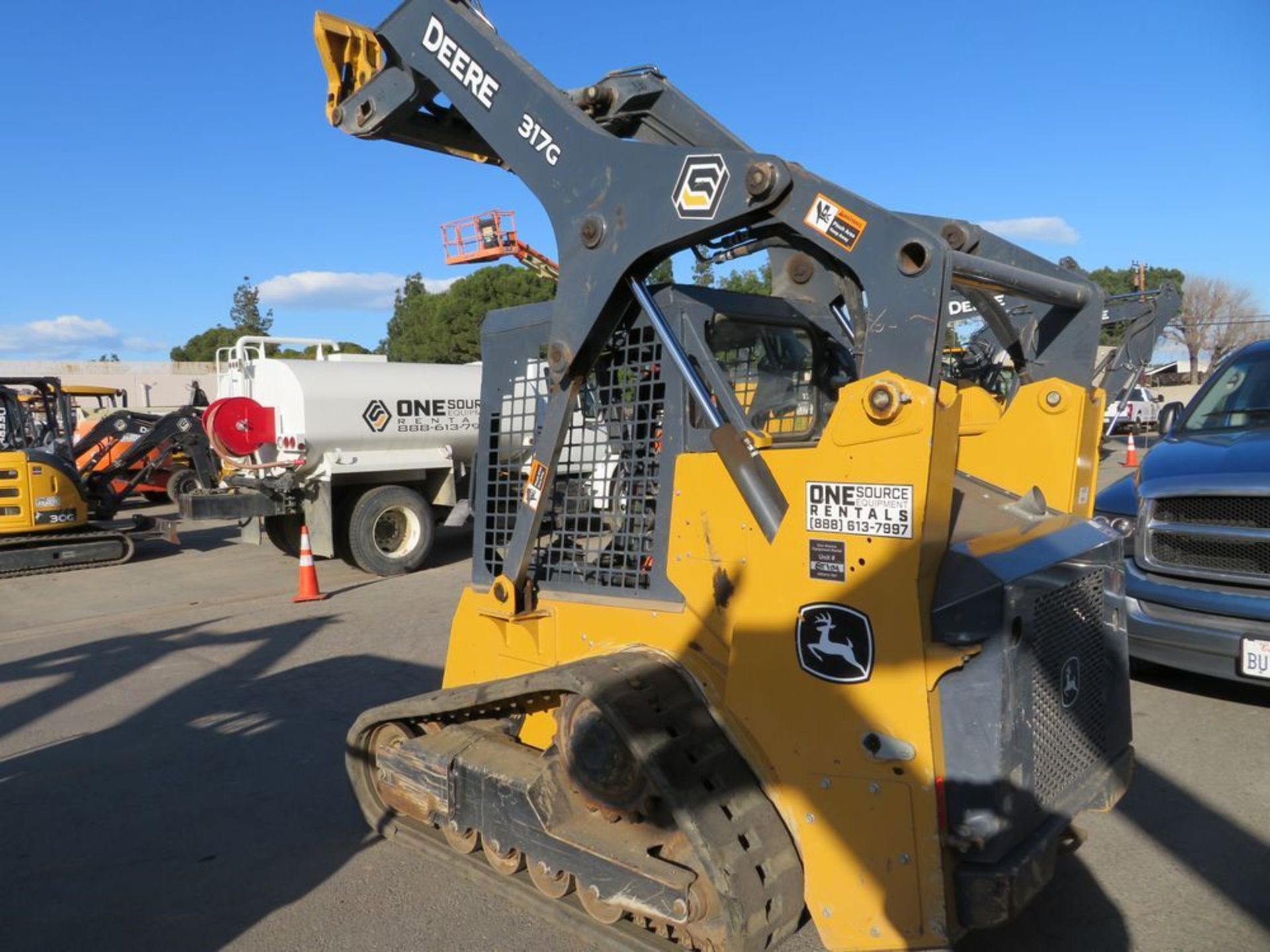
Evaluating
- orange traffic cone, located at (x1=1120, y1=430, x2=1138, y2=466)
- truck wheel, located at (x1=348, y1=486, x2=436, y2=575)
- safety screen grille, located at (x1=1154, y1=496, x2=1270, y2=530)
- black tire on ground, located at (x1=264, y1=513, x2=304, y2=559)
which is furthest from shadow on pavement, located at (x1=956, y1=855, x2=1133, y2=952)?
orange traffic cone, located at (x1=1120, y1=430, x2=1138, y2=466)

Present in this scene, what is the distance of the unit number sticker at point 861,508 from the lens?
2.49 metres

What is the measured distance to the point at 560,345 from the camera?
3.46 metres

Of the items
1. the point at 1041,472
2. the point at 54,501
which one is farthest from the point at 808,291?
the point at 54,501

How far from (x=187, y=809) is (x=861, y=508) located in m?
3.89

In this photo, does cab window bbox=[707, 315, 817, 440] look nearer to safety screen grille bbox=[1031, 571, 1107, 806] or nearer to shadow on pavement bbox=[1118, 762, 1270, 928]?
safety screen grille bbox=[1031, 571, 1107, 806]

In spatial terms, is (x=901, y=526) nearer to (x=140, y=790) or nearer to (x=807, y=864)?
(x=807, y=864)

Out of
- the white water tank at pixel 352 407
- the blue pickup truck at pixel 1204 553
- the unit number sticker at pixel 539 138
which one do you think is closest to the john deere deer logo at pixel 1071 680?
the blue pickup truck at pixel 1204 553

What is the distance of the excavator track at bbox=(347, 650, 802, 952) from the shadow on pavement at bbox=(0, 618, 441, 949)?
841 millimetres

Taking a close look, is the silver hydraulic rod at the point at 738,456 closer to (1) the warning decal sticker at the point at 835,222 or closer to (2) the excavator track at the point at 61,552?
(1) the warning decal sticker at the point at 835,222

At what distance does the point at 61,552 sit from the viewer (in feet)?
40.7

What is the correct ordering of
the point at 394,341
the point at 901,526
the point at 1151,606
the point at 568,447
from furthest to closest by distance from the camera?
1. the point at 394,341
2. the point at 1151,606
3. the point at 568,447
4. the point at 901,526

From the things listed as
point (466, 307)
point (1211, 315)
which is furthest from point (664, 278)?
point (1211, 315)

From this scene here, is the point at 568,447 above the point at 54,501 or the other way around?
above

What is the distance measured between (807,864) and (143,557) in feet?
43.4
